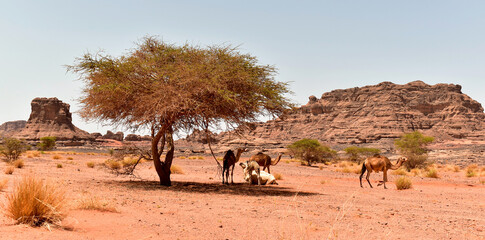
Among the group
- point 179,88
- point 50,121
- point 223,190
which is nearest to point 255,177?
point 223,190

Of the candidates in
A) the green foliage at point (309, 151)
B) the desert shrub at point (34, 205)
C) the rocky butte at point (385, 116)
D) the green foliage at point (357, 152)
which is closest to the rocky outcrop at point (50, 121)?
the rocky butte at point (385, 116)

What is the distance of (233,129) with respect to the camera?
14.4 m

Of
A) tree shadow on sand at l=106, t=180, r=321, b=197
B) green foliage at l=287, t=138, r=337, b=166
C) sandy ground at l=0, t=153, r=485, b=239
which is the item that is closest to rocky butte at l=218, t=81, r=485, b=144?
green foliage at l=287, t=138, r=337, b=166

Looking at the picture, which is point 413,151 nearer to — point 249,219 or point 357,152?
point 357,152

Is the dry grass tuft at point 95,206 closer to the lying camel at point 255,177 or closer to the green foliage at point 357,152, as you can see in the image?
the lying camel at point 255,177

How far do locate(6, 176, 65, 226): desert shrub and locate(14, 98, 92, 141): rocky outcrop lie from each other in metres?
132

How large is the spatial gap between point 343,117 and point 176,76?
15076 cm

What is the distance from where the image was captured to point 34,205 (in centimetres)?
595

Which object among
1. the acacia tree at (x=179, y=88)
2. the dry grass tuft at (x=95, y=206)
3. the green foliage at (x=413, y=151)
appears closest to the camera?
the dry grass tuft at (x=95, y=206)

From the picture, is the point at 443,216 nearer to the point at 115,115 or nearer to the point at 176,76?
the point at 176,76

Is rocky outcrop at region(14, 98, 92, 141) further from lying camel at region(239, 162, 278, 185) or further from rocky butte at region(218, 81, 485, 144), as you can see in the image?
lying camel at region(239, 162, 278, 185)

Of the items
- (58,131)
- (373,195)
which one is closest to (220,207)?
(373,195)

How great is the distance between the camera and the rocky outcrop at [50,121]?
5108 inches

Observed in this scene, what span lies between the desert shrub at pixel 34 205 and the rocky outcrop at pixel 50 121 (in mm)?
132210
